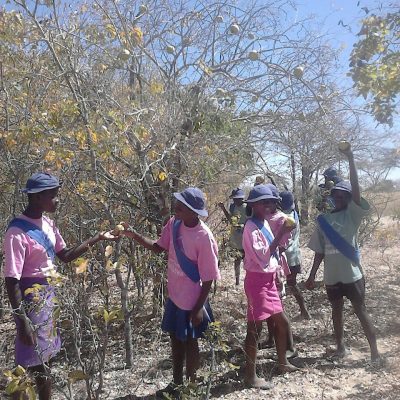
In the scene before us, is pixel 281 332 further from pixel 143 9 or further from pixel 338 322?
pixel 143 9

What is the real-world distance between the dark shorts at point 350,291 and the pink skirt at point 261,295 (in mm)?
674

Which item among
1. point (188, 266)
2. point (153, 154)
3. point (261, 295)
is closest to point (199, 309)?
point (188, 266)

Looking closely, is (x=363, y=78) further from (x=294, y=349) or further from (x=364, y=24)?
(x=294, y=349)

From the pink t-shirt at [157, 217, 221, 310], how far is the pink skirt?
486mm

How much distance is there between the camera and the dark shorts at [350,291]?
384 centimetres

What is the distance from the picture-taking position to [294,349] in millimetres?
4223

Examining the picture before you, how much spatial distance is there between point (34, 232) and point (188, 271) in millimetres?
991

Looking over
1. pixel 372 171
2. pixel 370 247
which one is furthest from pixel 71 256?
pixel 370 247

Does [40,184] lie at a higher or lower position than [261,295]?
higher

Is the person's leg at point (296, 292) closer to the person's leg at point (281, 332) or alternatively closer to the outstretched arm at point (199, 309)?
the person's leg at point (281, 332)

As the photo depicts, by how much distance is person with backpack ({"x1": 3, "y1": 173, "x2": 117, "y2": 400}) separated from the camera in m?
2.70

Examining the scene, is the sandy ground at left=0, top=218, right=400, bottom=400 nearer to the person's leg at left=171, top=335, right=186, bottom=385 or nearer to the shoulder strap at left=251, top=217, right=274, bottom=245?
the person's leg at left=171, top=335, right=186, bottom=385

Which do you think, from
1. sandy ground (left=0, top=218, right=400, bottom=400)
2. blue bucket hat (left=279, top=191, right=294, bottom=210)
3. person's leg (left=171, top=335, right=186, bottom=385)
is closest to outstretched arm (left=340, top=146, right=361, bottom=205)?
blue bucket hat (left=279, top=191, right=294, bottom=210)

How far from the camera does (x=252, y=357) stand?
139 inches
